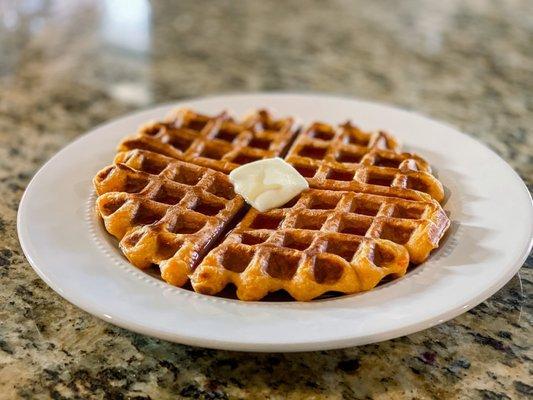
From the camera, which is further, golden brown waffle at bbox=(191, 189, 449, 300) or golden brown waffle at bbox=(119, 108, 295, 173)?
golden brown waffle at bbox=(119, 108, 295, 173)

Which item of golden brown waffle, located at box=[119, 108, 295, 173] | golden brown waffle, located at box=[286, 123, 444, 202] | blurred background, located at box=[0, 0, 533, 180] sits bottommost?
blurred background, located at box=[0, 0, 533, 180]

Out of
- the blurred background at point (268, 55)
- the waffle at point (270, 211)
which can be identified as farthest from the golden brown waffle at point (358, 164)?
the blurred background at point (268, 55)

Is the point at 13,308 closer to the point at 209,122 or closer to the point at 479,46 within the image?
the point at 209,122

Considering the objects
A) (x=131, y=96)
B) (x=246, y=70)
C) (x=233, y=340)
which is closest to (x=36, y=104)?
(x=131, y=96)

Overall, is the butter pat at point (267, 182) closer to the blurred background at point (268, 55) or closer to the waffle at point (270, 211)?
the waffle at point (270, 211)

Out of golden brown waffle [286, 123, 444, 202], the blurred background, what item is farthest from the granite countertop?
golden brown waffle [286, 123, 444, 202]

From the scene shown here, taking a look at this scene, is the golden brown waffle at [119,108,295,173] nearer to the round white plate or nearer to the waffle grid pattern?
the round white plate

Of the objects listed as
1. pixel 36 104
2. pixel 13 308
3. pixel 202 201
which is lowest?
pixel 36 104
